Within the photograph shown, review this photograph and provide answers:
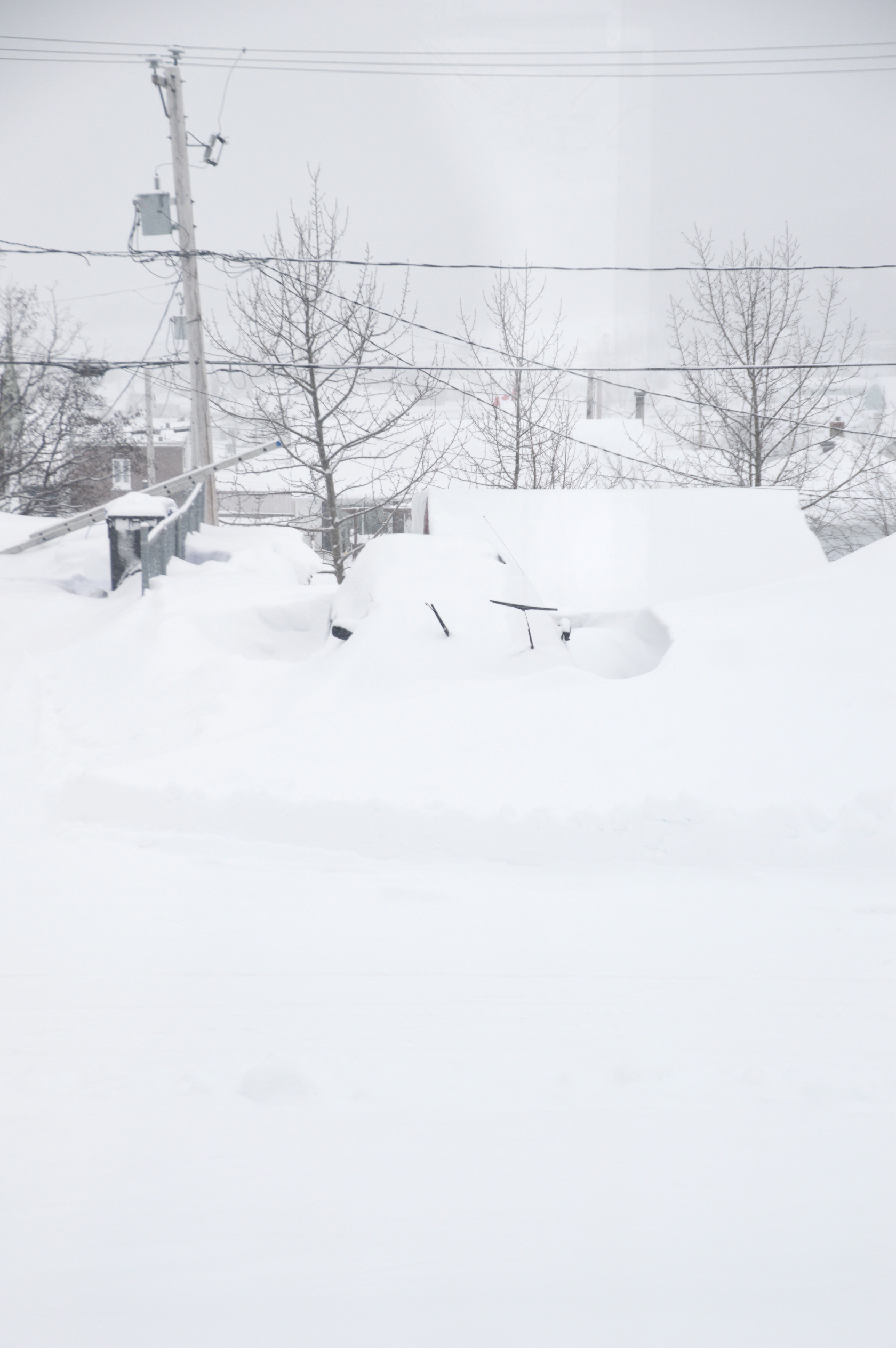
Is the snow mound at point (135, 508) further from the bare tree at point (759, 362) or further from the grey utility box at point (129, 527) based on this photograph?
the bare tree at point (759, 362)

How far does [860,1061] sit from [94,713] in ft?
15.3

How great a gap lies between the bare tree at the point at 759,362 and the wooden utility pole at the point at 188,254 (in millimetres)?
11088

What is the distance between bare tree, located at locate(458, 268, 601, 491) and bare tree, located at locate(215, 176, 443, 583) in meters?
3.01

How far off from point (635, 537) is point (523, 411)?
12.5m

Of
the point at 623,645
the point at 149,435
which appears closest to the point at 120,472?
the point at 149,435

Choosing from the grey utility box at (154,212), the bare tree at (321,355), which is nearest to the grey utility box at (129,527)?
the grey utility box at (154,212)

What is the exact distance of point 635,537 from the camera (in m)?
9.05

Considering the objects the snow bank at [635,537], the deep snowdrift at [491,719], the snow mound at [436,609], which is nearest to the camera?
the deep snowdrift at [491,719]

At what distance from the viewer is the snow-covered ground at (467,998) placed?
1637 millimetres

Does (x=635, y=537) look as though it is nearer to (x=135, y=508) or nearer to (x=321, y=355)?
(x=135, y=508)

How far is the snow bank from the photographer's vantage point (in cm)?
838

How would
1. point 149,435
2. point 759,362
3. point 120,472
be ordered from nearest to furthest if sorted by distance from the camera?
point 759,362, point 120,472, point 149,435

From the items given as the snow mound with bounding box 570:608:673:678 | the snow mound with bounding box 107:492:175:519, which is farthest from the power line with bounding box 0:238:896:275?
the snow mound with bounding box 570:608:673:678

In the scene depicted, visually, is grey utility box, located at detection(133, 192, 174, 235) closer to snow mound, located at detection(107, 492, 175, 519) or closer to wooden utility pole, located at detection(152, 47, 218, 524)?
wooden utility pole, located at detection(152, 47, 218, 524)
